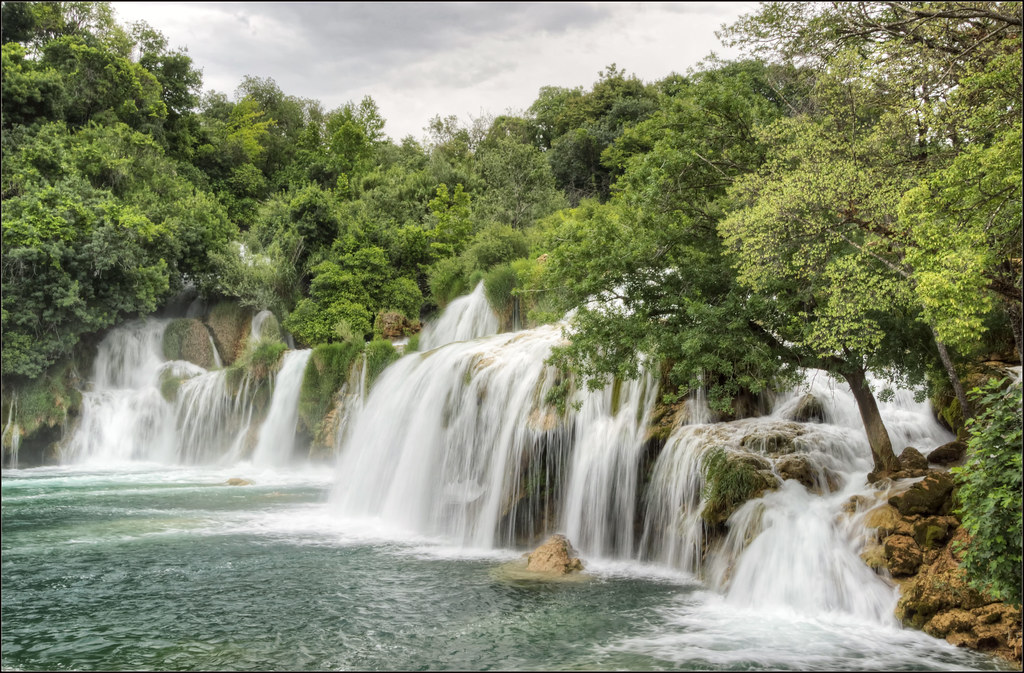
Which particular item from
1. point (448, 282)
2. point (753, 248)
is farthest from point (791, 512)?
point (448, 282)

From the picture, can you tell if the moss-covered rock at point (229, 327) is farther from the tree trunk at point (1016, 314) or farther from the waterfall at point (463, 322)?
the tree trunk at point (1016, 314)

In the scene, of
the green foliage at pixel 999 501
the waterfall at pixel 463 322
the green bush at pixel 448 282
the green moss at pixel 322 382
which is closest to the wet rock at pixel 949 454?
the green foliage at pixel 999 501

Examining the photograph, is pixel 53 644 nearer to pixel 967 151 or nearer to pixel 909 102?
pixel 967 151

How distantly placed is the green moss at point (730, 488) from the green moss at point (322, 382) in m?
16.3

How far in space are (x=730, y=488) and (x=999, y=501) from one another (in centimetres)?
425

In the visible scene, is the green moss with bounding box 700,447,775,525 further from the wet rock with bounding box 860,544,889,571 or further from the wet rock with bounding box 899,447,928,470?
the wet rock with bounding box 899,447,928,470

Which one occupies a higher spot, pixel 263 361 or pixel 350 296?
pixel 350 296

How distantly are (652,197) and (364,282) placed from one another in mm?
20587

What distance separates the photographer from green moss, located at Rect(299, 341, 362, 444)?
24.8 metres

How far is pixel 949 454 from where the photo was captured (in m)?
11.0

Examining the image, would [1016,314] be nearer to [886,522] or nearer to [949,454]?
[886,522]

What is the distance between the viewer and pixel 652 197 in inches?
467

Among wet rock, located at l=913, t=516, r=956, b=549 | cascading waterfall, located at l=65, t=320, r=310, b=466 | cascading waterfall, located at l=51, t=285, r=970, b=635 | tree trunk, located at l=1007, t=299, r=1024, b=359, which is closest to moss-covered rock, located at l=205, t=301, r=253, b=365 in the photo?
cascading waterfall, located at l=65, t=320, r=310, b=466

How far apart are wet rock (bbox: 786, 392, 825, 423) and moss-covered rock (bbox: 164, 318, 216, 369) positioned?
79.5 ft
